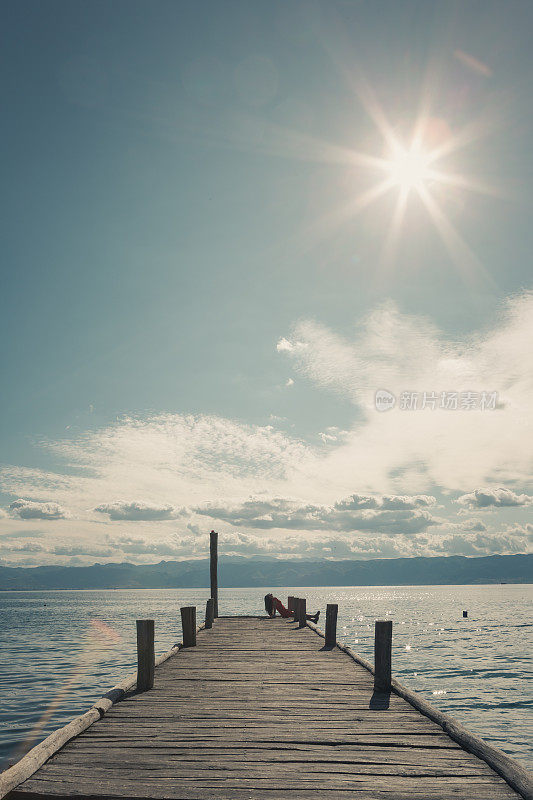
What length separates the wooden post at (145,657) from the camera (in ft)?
29.5

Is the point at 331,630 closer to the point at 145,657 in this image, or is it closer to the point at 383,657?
the point at 383,657

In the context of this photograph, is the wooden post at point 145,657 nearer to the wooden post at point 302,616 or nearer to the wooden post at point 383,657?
the wooden post at point 383,657

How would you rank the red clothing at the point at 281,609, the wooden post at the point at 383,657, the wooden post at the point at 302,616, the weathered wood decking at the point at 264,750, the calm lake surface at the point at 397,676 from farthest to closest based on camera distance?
the red clothing at the point at 281,609
the wooden post at the point at 302,616
the calm lake surface at the point at 397,676
the wooden post at the point at 383,657
the weathered wood decking at the point at 264,750

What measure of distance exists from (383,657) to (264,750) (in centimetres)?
384

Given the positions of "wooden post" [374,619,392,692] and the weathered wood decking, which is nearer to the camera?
the weathered wood decking

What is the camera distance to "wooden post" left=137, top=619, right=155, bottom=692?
899 cm

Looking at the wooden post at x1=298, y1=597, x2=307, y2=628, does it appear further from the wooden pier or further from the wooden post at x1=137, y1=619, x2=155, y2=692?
the wooden post at x1=137, y1=619, x2=155, y2=692

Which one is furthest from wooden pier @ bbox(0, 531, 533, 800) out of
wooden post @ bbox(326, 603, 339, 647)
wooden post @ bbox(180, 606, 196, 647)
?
wooden post @ bbox(326, 603, 339, 647)

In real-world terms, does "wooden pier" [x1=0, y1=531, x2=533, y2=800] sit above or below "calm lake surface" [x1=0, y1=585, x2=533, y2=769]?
above

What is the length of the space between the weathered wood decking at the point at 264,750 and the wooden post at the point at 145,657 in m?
0.20

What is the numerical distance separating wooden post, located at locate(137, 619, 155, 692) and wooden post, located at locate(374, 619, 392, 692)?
12.3ft

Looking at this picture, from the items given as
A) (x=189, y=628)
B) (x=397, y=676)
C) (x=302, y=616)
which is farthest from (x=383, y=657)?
(x=397, y=676)

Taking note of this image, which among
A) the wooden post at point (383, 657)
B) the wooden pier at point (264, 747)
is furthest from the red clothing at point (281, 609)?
the wooden post at point (383, 657)

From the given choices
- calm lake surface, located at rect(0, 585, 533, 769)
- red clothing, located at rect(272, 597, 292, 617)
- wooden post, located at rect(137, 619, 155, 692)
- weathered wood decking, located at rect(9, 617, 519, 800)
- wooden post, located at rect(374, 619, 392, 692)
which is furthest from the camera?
red clothing, located at rect(272, 597, 292, 617)
